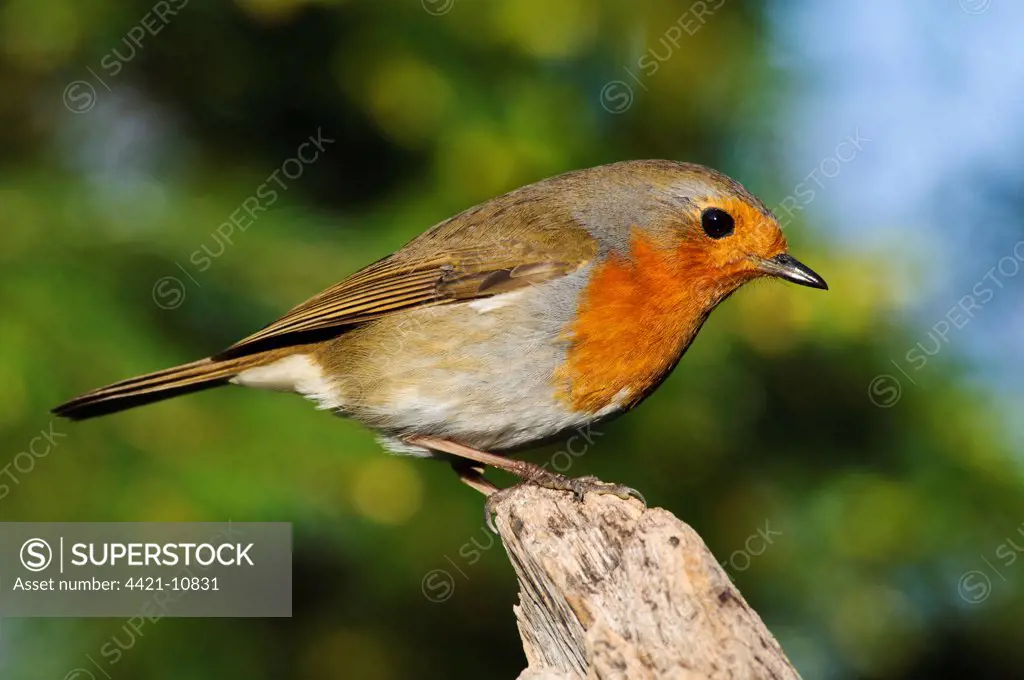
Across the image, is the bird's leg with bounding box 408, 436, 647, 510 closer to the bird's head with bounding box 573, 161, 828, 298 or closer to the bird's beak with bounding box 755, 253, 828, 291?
the bird's head with bounding box 573, 161, 828, 298

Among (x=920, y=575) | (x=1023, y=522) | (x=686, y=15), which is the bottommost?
(x=920, y=575)

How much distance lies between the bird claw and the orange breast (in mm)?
262

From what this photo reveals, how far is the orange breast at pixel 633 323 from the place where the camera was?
333 cm

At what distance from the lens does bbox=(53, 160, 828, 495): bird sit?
132 inches

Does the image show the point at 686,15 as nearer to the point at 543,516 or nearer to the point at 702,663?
the point at 543,516

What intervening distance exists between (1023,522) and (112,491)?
10.1ft

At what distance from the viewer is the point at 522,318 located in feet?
11.2

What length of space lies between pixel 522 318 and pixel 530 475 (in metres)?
0.50

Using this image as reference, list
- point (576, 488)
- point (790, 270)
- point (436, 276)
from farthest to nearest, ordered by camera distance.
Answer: point (436, 276), point (790, 270), point (576, 488)

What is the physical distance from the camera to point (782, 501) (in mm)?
3918

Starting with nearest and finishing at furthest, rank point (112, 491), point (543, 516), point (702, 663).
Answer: point (702, 663) → point (543, 516) → point (112, 491)

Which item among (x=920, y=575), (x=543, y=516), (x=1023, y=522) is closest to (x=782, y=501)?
(x=920, y=575)
